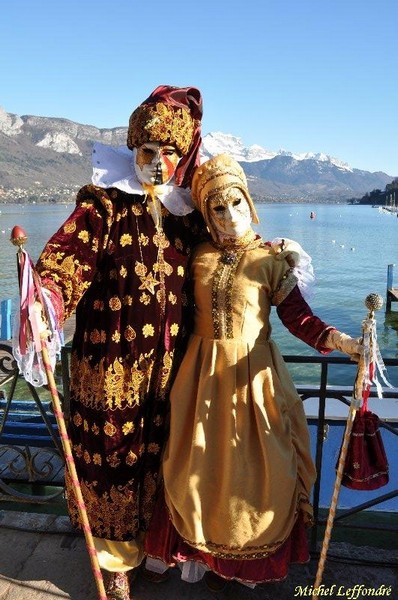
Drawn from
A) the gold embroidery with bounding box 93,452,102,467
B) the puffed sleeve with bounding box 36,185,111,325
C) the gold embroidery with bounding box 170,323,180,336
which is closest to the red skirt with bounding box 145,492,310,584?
the gold embroidery with bounding box 93,452,102,467

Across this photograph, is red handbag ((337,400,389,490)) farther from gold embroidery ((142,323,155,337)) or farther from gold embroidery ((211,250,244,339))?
gold embroidery ((142,323,155,337))

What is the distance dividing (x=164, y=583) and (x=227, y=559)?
0.48m

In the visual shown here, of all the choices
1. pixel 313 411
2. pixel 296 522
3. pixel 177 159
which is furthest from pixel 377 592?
pixel 313 411

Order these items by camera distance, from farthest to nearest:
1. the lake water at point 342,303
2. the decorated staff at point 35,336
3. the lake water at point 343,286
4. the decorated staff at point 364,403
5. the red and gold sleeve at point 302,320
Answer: the lake water at point 343,286 → the lake water at point 342,303 → the red and gold sleeve at point 302,320 → the decorated staff at point 364,403 → the decorated staff at point 35,336

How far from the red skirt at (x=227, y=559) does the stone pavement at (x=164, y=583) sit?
22cm

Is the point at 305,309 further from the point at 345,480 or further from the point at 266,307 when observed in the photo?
the point at 345,480

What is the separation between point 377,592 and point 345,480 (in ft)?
2.29

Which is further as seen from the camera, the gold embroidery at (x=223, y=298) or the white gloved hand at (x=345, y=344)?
the gold embroidery at (x=223, y=298)

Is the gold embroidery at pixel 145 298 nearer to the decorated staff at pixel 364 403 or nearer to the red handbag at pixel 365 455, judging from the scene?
the decorated staff at pixel 364 403

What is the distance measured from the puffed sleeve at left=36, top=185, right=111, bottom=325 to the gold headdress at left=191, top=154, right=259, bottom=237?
0.43 metres

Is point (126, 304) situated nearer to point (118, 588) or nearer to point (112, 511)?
point (112, 511)

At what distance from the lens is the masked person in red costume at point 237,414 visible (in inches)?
90.9

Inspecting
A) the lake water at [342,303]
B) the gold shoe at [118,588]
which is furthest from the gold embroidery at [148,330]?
the lake water at [342,303]

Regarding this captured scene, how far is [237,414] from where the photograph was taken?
235 cm
